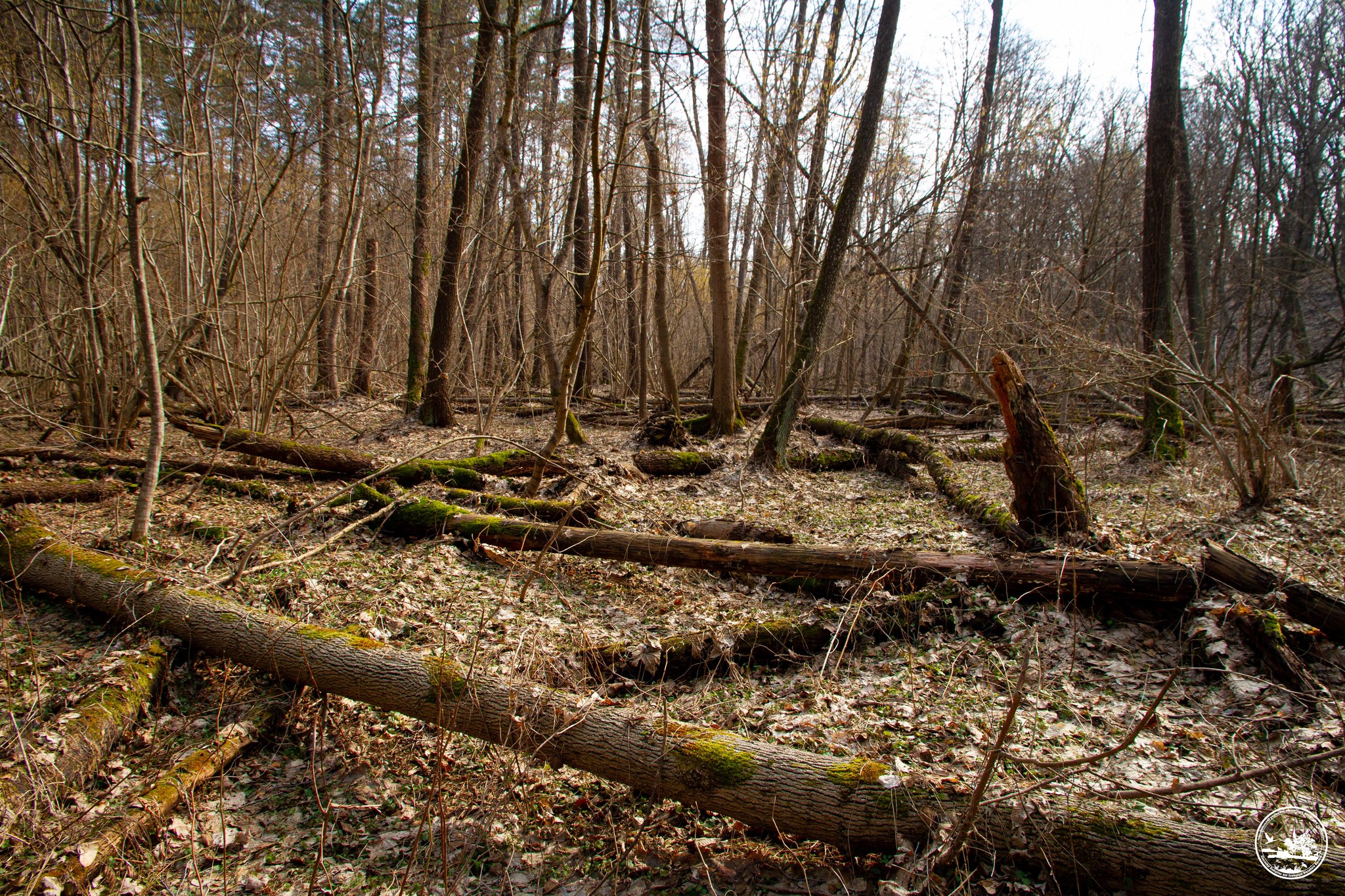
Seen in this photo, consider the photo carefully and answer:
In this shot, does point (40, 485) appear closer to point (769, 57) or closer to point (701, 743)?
point (701, 743)

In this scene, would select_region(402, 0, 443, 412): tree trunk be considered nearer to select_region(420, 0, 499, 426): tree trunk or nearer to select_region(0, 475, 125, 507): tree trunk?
select_region(420, 0, 499, 426): tree trunk

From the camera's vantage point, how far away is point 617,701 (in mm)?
3330

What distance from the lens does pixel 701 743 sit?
9.05 feet

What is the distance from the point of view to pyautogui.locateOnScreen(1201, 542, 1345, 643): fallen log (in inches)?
133

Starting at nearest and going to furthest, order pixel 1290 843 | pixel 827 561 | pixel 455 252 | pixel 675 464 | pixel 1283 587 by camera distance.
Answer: pixel 1290 843, pixel 1283 587, pixel 827 561, pixel 675 464, pixel 455 252

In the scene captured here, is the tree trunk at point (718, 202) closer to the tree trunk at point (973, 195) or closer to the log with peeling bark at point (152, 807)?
the tree trunk at point (973, 195)

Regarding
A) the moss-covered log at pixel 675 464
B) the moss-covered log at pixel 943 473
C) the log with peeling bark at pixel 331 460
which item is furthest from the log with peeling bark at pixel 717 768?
the moss-covered log at pixel 675 464

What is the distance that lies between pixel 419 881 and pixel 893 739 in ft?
7.32

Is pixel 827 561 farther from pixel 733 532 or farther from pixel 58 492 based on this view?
pixel 58 492

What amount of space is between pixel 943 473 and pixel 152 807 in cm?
776

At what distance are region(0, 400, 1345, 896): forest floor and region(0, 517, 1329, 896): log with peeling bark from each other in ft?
0.41

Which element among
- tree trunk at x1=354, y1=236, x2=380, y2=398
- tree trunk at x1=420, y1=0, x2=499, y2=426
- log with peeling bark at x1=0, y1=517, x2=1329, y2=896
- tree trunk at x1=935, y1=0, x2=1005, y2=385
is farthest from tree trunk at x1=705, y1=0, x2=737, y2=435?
log with peeling bark at x1=0, y1=517, x2=1329, y2=896

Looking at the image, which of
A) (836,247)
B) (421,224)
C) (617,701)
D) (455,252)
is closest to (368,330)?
(421,224)

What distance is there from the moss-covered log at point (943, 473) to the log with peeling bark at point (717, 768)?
3.19m
